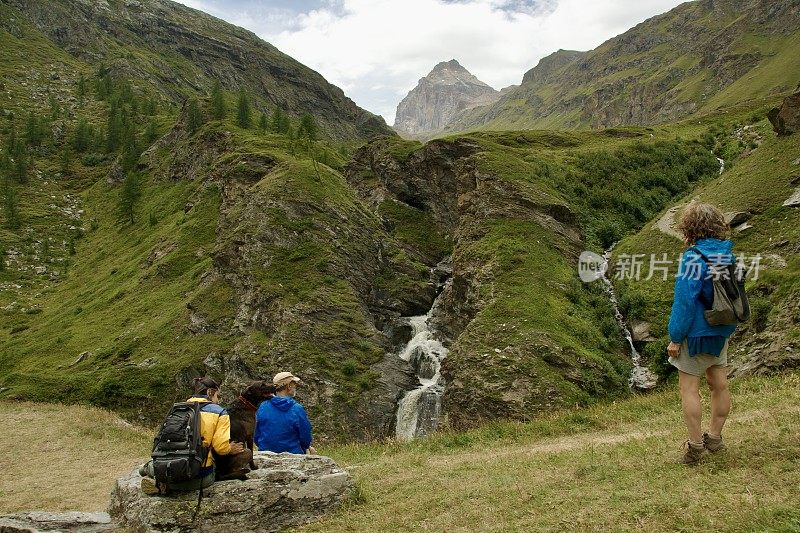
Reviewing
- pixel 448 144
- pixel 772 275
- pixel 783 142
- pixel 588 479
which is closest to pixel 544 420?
pixel 588 479

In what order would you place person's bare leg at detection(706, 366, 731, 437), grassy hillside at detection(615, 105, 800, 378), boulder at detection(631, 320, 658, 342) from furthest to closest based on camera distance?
boulder at detection(631, 320, 658, 342)
grassy hillside at detection(615, 105, 800, 378)
person's bare leg at detection(706, 366, 731, 437)

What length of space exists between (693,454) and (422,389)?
30.3 meters

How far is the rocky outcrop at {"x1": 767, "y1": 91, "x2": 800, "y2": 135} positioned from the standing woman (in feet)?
130

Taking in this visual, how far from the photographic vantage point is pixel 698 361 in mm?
8945

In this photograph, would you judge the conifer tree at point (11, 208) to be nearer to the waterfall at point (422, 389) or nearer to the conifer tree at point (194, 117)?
the conifer tree at point (194, 117)

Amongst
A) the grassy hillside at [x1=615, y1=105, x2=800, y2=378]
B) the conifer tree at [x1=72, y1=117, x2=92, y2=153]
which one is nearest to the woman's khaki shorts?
the grassy hillside at [x1=615, y1=105, x2=800, y2=378]

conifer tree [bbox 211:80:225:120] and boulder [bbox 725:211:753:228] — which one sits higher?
conifer tree [bbox 211:80:225:120]

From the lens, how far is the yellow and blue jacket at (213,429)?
9.99 meters

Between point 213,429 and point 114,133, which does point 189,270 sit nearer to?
point 213,429

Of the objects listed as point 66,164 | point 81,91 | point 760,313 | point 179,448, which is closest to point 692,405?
point 179,448

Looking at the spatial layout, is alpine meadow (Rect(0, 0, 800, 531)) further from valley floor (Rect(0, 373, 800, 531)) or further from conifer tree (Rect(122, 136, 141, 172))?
conifer tree (Rect(122, 136, 141, 172))

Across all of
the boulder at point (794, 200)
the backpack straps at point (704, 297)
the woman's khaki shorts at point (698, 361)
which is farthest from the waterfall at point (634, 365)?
the backpack straps at point (704, 297)

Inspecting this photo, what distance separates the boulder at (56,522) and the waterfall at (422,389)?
69.3 ft

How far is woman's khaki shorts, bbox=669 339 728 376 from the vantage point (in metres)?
8.85
